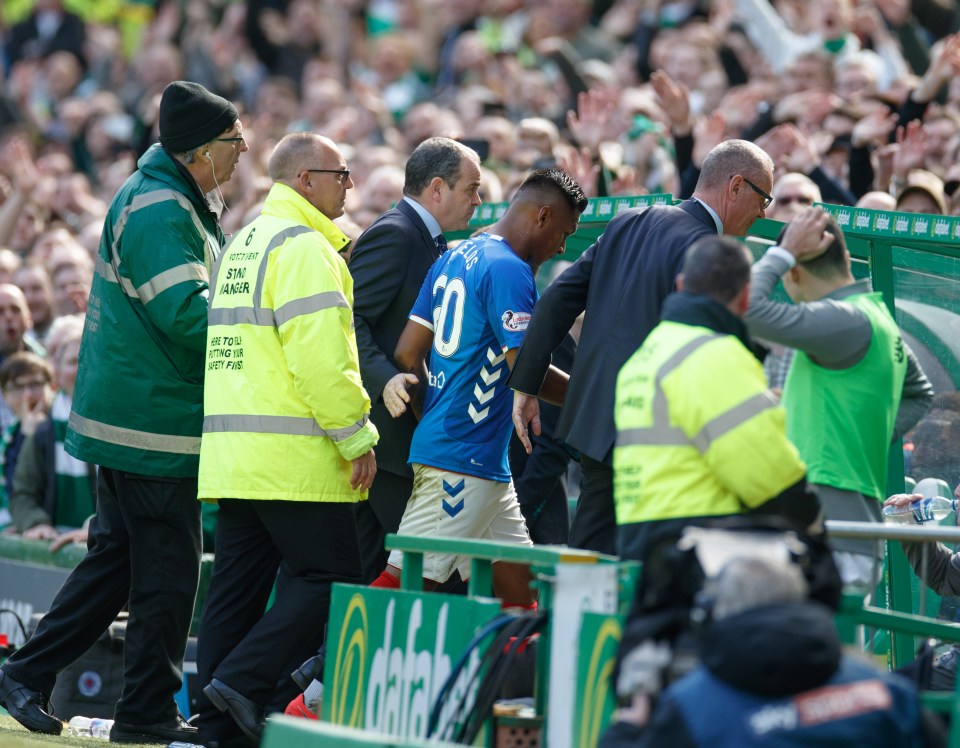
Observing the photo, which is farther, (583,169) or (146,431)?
(583,169)

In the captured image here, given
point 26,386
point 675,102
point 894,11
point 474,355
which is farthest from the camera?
point 894,11

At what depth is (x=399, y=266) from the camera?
7551 millimetres

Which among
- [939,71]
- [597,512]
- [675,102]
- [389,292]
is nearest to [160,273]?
[389,292]

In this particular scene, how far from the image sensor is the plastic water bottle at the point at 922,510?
710 centimetres

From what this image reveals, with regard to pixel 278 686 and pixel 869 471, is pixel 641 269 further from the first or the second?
pixel 278 686

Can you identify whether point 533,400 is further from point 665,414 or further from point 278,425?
point 665,414

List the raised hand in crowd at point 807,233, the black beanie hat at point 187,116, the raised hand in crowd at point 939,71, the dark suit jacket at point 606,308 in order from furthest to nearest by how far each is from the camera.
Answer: the raised hand in crowd at point 939,71 → the black beanie hat at point 187,116 → the dark suit jacket at point 606,308 → the raised hand in crowd at point 807,233

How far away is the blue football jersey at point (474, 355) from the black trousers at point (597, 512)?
0.69 meters

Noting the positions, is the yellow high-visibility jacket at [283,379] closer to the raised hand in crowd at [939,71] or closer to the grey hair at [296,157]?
the grey hair at [296,157]

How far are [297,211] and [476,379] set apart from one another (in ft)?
3.43

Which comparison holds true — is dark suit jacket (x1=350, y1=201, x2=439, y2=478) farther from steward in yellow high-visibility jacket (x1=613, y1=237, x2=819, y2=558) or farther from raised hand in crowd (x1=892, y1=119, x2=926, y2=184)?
raised hand in crowd (x1=892, y1=119, x2=926, y2=184)

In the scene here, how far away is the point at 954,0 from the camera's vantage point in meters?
13.5

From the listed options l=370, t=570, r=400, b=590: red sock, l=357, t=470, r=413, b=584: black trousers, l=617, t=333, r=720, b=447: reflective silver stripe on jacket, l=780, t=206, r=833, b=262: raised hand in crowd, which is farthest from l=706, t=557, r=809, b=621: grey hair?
l=357, t=470, r=413, b=584: black trousers

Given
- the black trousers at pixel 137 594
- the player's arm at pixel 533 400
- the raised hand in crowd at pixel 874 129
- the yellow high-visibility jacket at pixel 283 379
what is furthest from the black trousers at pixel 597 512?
the raised hand in crowd at pixel 874 129
